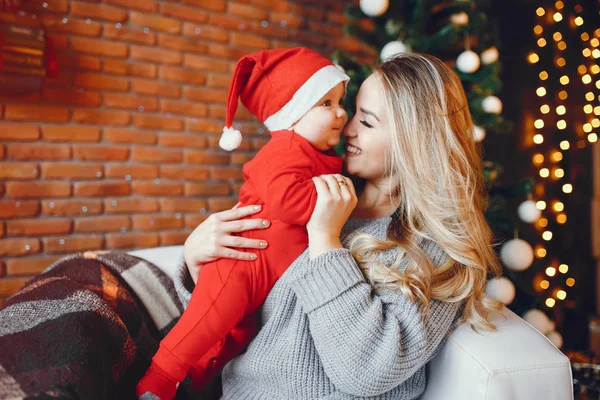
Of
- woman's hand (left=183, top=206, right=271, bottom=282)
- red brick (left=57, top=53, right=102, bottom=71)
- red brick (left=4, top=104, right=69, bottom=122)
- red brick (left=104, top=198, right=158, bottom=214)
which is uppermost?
red brick (left=57, top=53, right=102, bottom=71)

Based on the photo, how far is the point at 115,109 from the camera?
89.7 inches

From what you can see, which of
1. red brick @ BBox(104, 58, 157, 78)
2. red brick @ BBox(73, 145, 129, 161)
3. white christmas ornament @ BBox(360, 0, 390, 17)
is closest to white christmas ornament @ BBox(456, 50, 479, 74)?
white christmas ornament @ BBox(360, 0, 390, 17)

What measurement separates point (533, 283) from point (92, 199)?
257 cm

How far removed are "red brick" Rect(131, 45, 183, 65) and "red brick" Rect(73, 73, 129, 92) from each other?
0.52 ft

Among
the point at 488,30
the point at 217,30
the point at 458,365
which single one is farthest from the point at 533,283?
the point at 217,30

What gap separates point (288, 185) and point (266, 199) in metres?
0.08

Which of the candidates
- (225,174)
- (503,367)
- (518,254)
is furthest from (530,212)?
(225,174)

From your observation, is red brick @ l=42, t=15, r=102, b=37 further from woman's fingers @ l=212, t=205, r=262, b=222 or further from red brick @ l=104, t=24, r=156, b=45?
woman's fingers @ l=212, t=205, r=262, b=222

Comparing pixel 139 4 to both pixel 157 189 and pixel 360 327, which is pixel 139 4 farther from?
pixel 360 327

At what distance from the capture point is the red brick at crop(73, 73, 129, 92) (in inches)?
84.9

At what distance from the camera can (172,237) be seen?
2523 millimetres

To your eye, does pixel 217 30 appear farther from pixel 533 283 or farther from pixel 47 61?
pixel 533 283

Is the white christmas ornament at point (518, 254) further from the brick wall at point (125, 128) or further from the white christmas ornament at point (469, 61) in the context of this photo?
the brick wall at point (125, 128)

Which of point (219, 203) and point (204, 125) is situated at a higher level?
point (204, 125)
